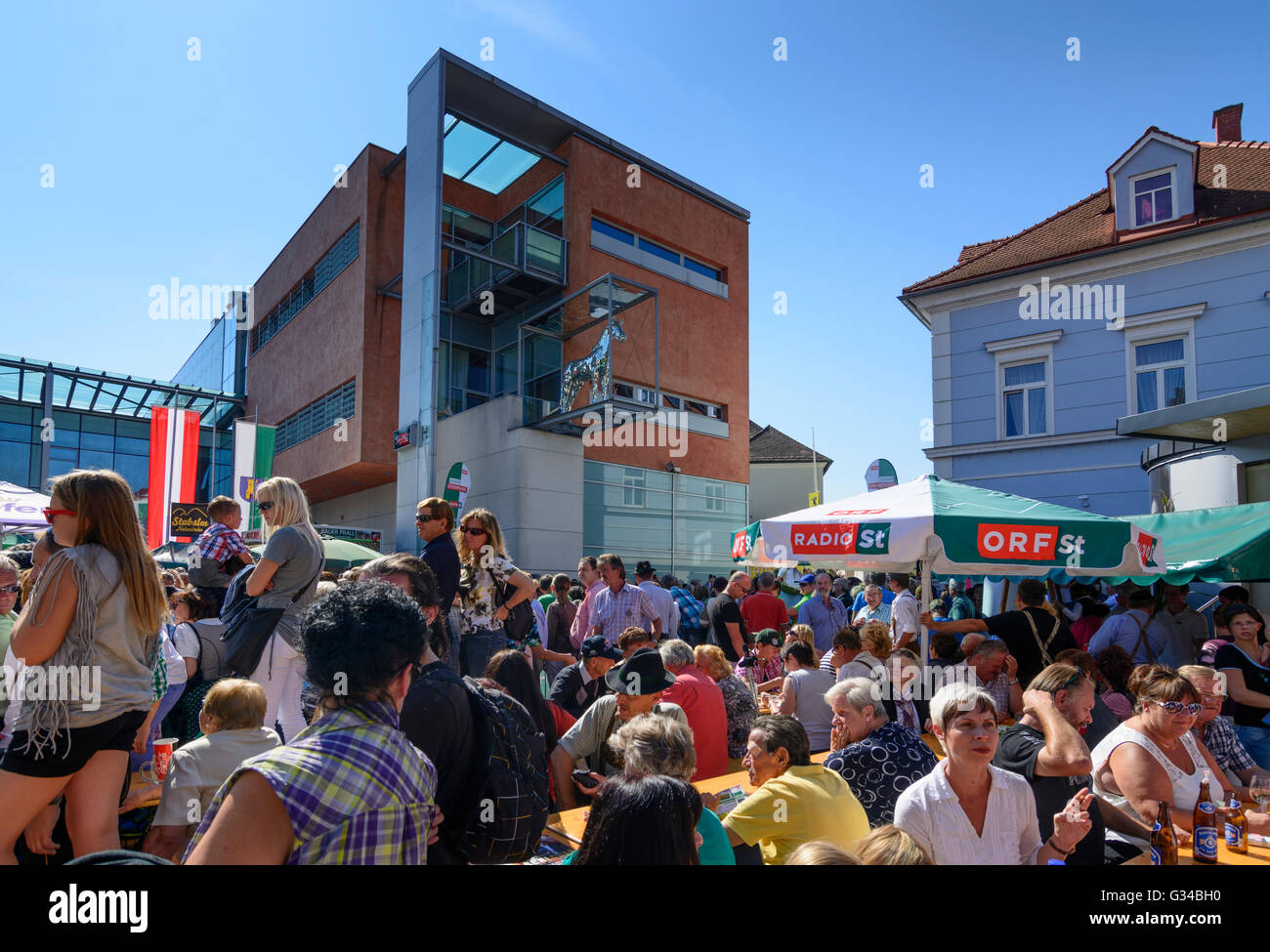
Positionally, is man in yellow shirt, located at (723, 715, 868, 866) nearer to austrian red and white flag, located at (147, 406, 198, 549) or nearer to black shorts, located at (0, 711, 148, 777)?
black shorts, located at (0, 711, 148, 777)

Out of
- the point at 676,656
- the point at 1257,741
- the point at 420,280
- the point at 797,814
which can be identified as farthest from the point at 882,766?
the point at 420,280

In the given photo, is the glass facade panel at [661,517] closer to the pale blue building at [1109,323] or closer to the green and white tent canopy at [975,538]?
the pale blue building at [1109,323]

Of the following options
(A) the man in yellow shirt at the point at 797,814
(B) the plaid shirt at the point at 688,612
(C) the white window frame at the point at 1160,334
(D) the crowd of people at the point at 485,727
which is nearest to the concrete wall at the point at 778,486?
(C) the white window frame at the point at 1160,334

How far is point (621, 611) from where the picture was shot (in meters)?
7.87

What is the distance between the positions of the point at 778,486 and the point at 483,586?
3987 cm

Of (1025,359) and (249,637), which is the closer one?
(249,637)

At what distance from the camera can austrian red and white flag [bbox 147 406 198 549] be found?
21.4 metres

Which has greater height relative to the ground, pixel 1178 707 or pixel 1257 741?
pixel 1178 707

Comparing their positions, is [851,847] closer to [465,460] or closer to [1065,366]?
[1065,366]

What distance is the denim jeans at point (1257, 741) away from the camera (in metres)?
6.06

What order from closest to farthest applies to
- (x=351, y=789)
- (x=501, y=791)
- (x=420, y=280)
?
1. (x=351, y=789)
2. (x=501, y=791)
3. (x=420, y=280)

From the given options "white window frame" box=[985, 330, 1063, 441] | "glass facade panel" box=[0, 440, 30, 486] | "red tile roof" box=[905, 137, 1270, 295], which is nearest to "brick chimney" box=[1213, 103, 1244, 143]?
"red tile roof" box=[905, 137, 1270, 295]

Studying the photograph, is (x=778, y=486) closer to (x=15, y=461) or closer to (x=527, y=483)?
(x=527, y=483)
